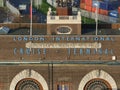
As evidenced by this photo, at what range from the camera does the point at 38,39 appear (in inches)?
2950

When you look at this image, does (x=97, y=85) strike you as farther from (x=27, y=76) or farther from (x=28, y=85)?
(x=27, y=76)

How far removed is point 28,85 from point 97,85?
10470 millimetres

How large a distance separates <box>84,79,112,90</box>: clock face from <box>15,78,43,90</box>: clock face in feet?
24.0

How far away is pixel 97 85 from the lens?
70.1 metres

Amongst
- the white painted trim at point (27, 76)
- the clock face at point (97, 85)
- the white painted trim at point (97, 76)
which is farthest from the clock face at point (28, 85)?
the clock face at point (97, 85)

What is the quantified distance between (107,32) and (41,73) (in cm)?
1594

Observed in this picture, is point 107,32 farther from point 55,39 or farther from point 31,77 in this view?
point 31,77

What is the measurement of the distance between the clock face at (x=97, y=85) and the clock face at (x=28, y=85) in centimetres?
731

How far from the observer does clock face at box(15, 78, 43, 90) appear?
70.2 m

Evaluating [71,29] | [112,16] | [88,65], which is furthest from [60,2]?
[112,16]

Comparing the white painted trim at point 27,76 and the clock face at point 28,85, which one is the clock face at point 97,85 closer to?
the white painted trim at point 27,76

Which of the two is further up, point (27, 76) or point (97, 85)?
point (27, 76)

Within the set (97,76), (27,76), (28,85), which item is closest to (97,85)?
(97,76)

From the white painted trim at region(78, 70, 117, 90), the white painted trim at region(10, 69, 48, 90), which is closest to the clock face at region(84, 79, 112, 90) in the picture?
the white painted trim at region(78, 70, 117, 90)
